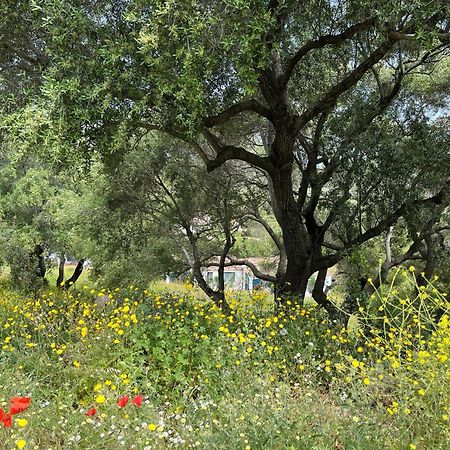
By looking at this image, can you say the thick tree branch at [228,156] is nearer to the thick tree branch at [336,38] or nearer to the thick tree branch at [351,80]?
the thick tree branch at [351,80]

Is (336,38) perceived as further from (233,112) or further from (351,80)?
(233,112)

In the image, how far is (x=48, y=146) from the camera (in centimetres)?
391

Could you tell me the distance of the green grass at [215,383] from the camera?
2.53 m

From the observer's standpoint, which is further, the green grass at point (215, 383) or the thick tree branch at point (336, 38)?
the thick tree branch at point (336, 38)

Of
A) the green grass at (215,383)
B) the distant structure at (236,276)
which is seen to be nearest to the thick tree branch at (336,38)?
the green grass at (215,383)

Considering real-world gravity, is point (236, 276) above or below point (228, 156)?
below

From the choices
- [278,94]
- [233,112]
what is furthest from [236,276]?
[233,112]

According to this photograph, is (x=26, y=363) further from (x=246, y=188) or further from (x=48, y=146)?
(x=246, y=188)

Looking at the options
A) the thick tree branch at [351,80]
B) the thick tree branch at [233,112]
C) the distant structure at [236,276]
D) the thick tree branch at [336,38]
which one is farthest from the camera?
the distant structure at [236,276]

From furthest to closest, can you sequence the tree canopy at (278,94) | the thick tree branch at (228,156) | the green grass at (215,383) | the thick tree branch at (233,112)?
the thick tree branch at (228,156) → the thick tree branch at (233,112) → the tree canopy at (278,94) → the green grass at (215,383)

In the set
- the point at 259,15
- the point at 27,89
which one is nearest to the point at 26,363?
the point at 27,89

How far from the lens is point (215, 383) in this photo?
3.57 meters

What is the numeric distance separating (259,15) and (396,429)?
9.91 ft

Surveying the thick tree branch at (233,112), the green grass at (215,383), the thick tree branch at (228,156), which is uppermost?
the thick tree branch at (233,112)
